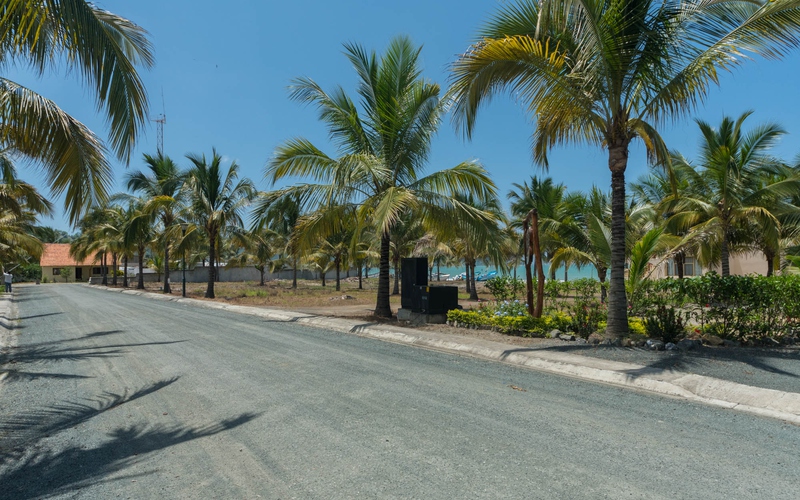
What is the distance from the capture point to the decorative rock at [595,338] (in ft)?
30.5

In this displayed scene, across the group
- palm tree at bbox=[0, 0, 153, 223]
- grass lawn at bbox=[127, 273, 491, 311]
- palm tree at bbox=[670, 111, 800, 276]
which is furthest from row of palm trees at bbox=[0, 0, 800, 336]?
grass lawn at bbox=[127, 273, 491, 311]

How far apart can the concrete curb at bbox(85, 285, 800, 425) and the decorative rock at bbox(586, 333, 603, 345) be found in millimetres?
1488

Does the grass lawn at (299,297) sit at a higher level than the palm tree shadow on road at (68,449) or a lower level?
higher

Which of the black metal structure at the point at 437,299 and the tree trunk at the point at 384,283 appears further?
the tree trunk at the point at 384,283

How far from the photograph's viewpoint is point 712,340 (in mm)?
8781

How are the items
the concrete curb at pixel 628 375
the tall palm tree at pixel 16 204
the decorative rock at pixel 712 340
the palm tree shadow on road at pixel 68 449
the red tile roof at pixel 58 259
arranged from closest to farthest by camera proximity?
1. the palm tree shadow on road at pixel 68 449
2. the concrete curb at pixel 628 375
3. the decorative rock at pixel 712 340
4. the tall palm tree at pixel 16 204
5. the red tile roof at pixel 58 259

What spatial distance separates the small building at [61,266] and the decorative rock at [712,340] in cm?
7268

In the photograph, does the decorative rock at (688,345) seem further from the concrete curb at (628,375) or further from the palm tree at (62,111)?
the palm tree at (62,111)

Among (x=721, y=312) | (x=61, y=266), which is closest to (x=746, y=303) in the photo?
(x=721, y=312)

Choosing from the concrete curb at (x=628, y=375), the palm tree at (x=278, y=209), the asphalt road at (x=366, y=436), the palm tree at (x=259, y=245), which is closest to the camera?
the asphalt road at (x=366, y=436)

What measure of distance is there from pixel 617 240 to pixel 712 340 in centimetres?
254

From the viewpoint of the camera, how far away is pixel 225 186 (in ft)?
87.8

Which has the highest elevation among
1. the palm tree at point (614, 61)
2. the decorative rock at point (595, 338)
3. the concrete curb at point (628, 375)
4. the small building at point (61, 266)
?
the palm tree at point (614, 61)

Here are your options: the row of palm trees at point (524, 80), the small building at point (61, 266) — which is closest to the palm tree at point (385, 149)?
the row of palm trees at point (524, 80)
